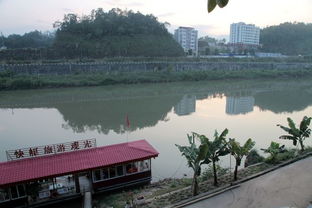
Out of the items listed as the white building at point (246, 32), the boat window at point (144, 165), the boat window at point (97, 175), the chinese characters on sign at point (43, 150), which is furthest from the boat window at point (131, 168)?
the white building at point (246, 32)

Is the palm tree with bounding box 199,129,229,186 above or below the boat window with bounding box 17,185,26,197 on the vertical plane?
above

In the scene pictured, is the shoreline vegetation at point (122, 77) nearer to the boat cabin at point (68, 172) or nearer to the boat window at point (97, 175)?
the boat cabin at point (68, 172)

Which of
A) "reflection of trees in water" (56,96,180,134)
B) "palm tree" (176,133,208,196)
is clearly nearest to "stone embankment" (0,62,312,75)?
"reflection of trees in water" (56,96,180,134)

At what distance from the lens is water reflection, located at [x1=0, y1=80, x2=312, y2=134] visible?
20.8 meters

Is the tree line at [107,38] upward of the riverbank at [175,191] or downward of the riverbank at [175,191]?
upward

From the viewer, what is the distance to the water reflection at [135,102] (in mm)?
20812

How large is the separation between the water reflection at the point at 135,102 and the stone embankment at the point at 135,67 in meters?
7.82

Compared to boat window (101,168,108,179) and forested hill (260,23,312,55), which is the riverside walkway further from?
forested hill (260,23,312,55)

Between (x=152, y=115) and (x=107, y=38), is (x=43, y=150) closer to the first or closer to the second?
(x=152, y=115)

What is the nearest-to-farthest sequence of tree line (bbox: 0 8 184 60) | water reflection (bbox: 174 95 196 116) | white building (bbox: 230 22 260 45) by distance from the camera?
water reflection (bbox: 174 95 196 116) → tree line (bbox: 0 8 184 60) → white building (bbox: 230 22 260 45)

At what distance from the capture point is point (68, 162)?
31.2 feet

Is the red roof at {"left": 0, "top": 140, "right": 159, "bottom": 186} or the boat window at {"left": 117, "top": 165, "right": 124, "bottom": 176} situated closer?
the red roof at {"left": 0, "top": 140, "right": 159, "bottom": 186}

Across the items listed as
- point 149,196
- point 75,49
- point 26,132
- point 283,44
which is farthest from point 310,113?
point 283,44

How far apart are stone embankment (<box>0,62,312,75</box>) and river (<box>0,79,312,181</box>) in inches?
295
